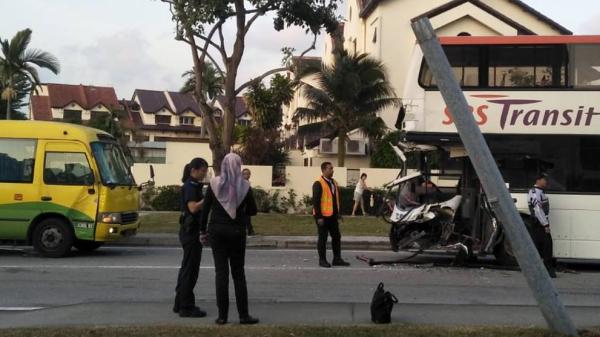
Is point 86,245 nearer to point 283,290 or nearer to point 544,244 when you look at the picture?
point 283,290

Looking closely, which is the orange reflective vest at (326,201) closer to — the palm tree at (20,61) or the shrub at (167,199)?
the shrub at (167,199)

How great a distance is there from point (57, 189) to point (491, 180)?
9776mm

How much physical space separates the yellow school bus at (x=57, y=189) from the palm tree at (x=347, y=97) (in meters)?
17.3

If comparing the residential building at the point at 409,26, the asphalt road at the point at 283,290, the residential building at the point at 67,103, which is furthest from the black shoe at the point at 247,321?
the residential building at the point at 67,103

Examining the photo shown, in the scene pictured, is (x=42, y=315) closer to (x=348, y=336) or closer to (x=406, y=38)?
(x=348, y=336)

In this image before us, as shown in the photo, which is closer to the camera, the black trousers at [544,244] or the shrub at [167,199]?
the black trousers at [544,244]

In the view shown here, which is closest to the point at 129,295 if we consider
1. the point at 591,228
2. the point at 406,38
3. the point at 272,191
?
the point at 591,228

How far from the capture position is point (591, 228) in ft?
41.4

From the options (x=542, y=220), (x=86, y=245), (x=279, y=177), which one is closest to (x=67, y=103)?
(x=279, y=177)

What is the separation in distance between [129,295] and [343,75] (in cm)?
2159

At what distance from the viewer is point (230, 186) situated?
7066 millimetres

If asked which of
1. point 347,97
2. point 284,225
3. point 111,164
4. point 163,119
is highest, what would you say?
point 163,119

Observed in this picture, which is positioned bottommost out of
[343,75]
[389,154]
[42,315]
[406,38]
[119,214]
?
[42,315]

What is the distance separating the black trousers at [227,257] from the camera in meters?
7.04
